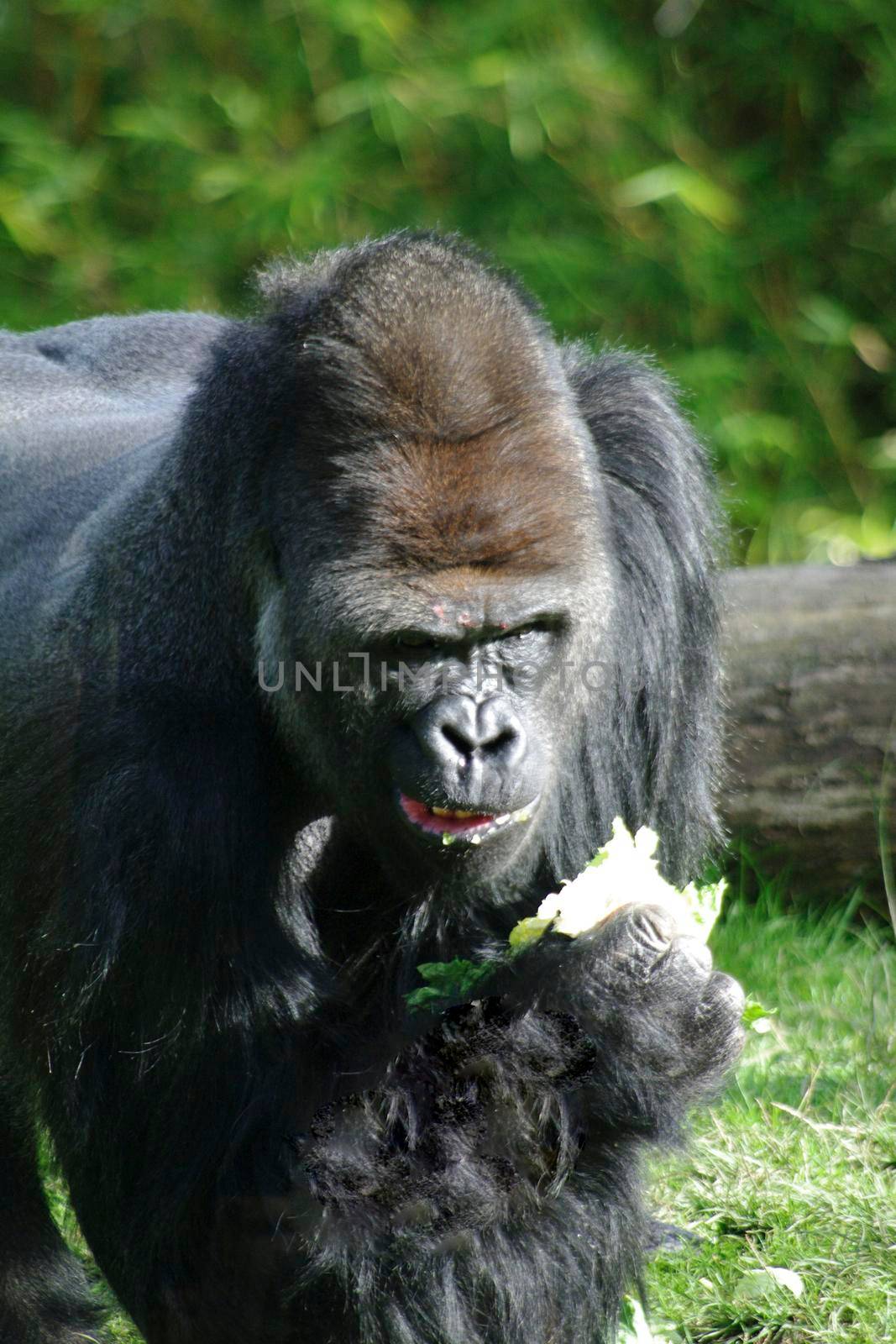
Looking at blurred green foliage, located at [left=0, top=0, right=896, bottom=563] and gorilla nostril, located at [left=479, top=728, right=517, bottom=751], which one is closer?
gorilla nostril, located at [left=479, top=728, right=517, bottom=751]

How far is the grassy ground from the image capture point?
154 inches

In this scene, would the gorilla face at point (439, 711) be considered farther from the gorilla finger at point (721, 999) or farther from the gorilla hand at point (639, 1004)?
the gorilla finger at point (721, 999)

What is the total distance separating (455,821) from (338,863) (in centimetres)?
56

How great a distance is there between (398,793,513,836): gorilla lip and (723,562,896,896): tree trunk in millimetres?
2778

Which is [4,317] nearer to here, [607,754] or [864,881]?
[864,881]

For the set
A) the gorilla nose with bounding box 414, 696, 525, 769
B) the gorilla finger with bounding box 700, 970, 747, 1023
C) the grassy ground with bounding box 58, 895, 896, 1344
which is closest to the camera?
the gorilla nose with bounding box 414, 696, 525, 769

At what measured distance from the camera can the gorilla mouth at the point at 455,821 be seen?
3.35m

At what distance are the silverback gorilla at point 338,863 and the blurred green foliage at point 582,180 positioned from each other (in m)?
6.19

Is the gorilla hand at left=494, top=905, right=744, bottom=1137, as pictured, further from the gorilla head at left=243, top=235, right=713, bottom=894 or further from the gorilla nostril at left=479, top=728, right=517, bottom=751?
the gorilla nostril at left=479, top=728, right=517, bottom=751

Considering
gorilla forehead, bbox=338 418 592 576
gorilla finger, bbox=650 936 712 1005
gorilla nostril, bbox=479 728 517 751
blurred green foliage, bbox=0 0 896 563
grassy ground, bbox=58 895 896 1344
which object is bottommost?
grassy ground, bbox=58 895 896 1344

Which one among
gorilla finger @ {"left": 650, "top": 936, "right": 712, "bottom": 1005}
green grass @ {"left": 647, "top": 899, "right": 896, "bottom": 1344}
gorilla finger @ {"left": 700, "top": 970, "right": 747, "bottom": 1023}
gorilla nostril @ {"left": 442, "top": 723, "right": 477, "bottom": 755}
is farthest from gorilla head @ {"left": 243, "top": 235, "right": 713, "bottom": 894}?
green grass @ {"left": 647, "top": 899, "right": 896, "bottom": 1344}

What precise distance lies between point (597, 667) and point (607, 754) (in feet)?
0.82

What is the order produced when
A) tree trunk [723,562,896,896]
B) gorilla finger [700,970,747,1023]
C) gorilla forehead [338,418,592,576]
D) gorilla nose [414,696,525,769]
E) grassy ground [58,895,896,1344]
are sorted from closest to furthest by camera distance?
gorilla nose [414,696,525,769], gorilla forehead [338,418,592,576], gorilla finger [700,970,747,1023], grassy ground [58,895,896,1344], tree trunk [723,562,896,896]

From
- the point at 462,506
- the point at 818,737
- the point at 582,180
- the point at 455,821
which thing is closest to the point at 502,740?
the point at 455,821
